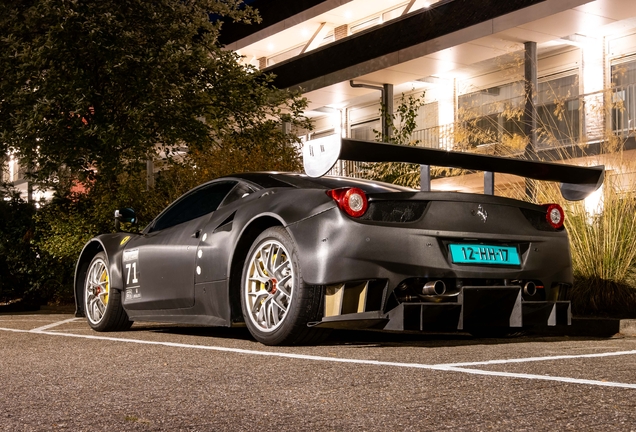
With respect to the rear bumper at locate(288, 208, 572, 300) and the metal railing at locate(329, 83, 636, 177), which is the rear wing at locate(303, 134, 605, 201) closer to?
the rear bumper at locate(288, 208, 572, 300)

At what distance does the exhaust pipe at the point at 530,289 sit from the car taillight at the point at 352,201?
1.16 metres

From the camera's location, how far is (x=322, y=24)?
27453mm

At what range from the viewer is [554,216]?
586 centimetres

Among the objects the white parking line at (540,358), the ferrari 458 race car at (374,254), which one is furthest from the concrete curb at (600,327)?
the white parking line at (540,358)

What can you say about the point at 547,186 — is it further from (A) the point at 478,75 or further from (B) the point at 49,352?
(A) the point at 478,75

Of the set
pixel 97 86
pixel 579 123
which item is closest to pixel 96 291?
pixel 97 86

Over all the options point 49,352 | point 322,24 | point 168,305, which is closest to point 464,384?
point 49,352

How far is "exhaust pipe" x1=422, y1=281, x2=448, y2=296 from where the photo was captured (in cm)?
513

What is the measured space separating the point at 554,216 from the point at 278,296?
6.23 ft

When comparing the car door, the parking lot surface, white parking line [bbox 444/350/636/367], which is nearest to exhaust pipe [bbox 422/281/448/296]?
the parking lot surface

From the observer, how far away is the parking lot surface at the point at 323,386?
9.71 feet

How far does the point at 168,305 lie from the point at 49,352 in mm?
1291

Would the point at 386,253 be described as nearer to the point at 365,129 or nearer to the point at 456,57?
the point at 456,57

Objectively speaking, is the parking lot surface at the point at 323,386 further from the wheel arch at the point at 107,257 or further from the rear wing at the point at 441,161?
the wheel arch at the point at 107,257
